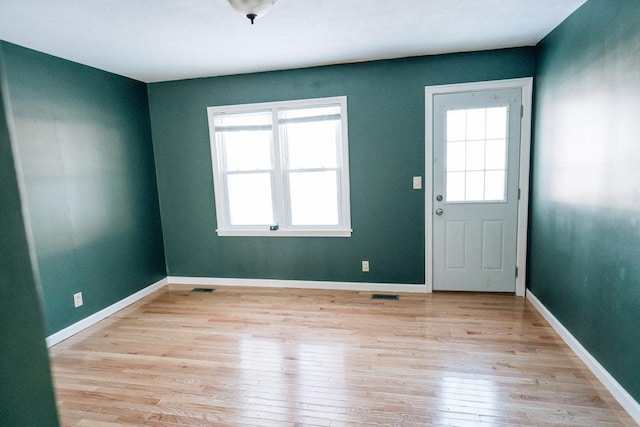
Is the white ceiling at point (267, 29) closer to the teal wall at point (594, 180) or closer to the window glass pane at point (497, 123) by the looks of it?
the teal wall at point (594, 180)

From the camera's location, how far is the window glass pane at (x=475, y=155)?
3.36 metres

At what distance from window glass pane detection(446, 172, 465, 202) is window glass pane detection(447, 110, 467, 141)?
0.36 metres

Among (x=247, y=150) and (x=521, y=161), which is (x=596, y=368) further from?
(x=247, y=150)

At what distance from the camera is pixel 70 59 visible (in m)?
3.06

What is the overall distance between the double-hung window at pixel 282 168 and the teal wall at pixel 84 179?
0.88 m

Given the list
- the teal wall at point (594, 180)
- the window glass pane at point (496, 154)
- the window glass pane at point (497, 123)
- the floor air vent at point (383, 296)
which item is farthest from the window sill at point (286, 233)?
the teal wall at point (594, 180)

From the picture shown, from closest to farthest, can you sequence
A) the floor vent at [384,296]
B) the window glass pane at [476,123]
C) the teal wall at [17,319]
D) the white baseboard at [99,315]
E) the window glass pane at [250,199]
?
the teal wall at [17,319], the white baseboard at [99,315], the window glass pane at [476,123], the floor vent at [384,296], the window glass pane at [250,199]

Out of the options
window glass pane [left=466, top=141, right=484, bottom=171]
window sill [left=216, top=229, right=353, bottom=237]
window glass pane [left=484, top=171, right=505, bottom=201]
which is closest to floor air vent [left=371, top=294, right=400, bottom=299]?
window sill [left=216, top=229, right=353, bottom=237]

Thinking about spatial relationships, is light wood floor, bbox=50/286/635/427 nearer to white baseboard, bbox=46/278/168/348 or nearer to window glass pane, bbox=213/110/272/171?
white baseboard, bbox=46/278/168/348

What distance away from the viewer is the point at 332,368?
2.35m

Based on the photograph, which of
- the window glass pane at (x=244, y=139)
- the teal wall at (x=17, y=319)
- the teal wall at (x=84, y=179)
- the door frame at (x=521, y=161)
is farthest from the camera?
the window glass pane at (x=244, y=139)

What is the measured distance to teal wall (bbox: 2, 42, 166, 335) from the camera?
276 cm

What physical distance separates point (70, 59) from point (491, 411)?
4268 millimetres

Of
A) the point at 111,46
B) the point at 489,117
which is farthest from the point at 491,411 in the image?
the point at 111,46
